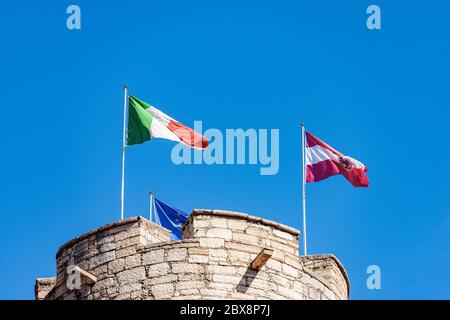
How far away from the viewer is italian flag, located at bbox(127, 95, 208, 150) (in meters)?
38.9

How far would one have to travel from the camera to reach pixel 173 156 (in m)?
39.1

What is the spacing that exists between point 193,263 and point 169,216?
29.1 feet

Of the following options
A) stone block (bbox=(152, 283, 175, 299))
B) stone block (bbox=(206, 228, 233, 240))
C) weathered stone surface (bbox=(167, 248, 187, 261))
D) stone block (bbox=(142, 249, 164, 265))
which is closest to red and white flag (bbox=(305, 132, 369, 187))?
stone block (bbox=(206, 228, 233, 240))

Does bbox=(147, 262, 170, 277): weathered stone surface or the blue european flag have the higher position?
the blue european flag

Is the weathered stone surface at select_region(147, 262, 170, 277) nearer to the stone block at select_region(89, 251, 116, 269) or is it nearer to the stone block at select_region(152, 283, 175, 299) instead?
the stone block at select_region(152, 283, 175, 299)

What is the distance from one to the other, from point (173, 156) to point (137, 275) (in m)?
5.59

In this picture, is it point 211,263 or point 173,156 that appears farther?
point 173,156

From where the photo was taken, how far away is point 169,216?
42656 mm

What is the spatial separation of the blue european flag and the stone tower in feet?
24.0
